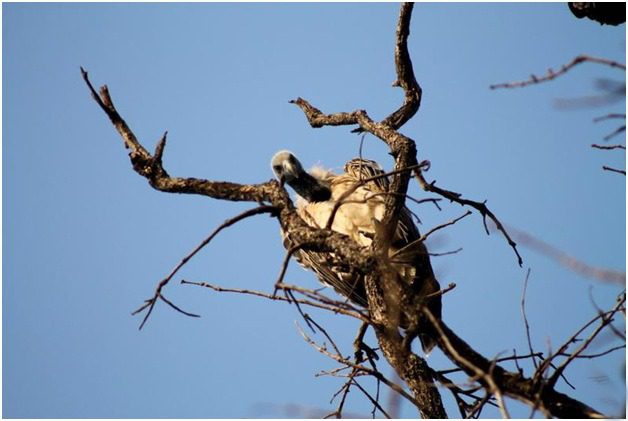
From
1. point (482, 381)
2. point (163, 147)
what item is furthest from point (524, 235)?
point (163, 147)

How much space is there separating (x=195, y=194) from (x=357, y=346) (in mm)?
1573

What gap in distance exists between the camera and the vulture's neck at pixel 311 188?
5066 mm

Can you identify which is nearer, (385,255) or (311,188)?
(385,255)

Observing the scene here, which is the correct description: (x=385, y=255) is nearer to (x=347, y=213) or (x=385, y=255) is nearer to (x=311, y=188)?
(x=347, y=213)

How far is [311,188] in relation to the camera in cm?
508

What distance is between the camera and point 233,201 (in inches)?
130

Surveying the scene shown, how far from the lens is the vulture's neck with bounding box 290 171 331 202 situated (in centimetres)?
507

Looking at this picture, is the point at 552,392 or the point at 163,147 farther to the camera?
the point at 163,147

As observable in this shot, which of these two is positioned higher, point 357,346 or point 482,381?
point 357,346

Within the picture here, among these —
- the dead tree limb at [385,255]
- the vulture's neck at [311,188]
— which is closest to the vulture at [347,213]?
the vulture's neck at [311,188]

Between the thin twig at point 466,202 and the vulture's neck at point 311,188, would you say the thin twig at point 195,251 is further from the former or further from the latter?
the vulture's neck at point 311,188

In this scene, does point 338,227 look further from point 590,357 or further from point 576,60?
point 576,60

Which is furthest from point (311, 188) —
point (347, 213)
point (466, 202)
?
point (466, 202)

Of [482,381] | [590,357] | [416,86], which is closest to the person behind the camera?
[482,381]
